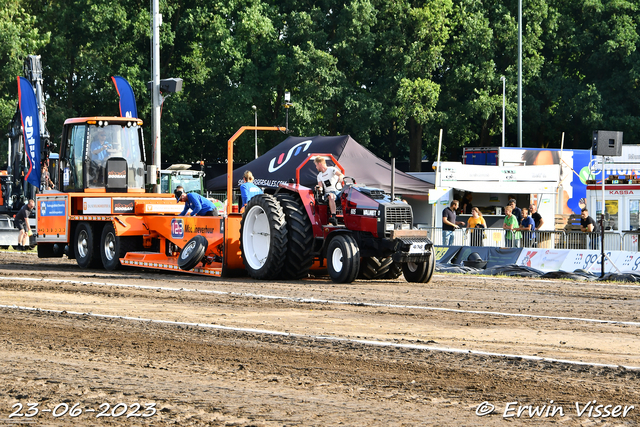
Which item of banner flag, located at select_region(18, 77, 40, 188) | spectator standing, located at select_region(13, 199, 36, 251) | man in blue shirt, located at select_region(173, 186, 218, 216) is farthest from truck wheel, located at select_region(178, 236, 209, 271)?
spectator standing, located at select_region(13, 199, 36, 251)

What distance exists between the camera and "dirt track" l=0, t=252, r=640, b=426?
221 inches

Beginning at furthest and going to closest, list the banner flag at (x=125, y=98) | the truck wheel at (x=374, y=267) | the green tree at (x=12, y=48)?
the green tree at (x=12, y=48)
the banner flag at (x=125, y=98)
the truck wheel at (x=374, y=267)

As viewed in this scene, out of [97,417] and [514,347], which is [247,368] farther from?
[514,347]

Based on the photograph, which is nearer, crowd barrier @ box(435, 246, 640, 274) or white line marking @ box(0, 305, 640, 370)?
white line marking @ box(0, 305, 640, 370)

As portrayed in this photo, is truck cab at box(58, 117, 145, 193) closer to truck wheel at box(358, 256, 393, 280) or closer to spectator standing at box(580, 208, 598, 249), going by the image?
truck wheel at box(358, 256, 393, 280)

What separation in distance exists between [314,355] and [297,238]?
7.07m

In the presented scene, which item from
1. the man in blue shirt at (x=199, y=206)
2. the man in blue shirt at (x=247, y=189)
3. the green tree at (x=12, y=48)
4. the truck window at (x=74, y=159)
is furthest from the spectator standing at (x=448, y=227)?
the green tree at (x=12, y=48)

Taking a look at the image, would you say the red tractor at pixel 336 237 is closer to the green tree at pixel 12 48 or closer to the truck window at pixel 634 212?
the truck window at pixel 634 212

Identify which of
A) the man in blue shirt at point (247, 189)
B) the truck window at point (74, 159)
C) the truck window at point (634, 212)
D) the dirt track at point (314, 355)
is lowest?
the dirt track at point (314, 355)

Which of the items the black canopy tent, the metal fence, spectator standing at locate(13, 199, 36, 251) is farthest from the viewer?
the black canopy tent

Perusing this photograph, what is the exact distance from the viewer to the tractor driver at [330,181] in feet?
47.8

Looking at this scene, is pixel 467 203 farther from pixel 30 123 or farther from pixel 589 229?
pixel 30 123

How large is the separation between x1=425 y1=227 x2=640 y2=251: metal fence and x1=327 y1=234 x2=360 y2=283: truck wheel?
685 centimetres

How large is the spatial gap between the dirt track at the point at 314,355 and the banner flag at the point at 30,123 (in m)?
13.0
